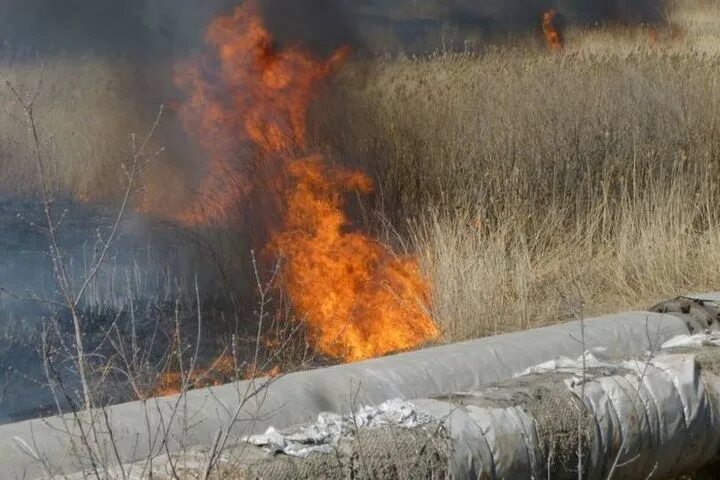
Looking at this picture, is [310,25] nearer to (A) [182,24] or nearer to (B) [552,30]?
(A) [182,24]

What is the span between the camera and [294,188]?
1050cm

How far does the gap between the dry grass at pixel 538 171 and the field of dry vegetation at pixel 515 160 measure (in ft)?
0.05

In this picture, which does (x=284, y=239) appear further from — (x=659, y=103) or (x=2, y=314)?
(x=659, y=103)

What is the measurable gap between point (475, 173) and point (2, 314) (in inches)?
156

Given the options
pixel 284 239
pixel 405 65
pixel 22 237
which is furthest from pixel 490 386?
pixel 22 237

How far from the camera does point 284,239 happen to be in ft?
33.2

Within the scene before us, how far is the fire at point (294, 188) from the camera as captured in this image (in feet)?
29.7

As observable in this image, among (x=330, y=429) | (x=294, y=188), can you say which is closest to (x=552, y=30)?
(x=294, y=188)

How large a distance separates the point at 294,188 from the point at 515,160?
189cm

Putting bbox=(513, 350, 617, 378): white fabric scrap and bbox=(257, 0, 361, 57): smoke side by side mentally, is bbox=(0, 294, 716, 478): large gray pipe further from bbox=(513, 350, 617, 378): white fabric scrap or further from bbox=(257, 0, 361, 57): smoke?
bbox=(257, 0, 361, 57): smoke

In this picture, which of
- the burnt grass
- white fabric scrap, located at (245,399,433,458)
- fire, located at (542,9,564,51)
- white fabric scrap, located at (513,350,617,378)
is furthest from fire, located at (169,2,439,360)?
white fabric scrap, located at (245,399,433,458)

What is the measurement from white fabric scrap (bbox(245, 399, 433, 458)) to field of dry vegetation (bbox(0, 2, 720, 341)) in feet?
13.3

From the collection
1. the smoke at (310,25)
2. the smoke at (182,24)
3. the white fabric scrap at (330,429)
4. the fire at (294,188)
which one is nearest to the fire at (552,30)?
the smoke at (182,24)

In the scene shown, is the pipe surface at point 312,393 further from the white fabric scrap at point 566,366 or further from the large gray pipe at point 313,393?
the white fabric scrap at point 566,366
